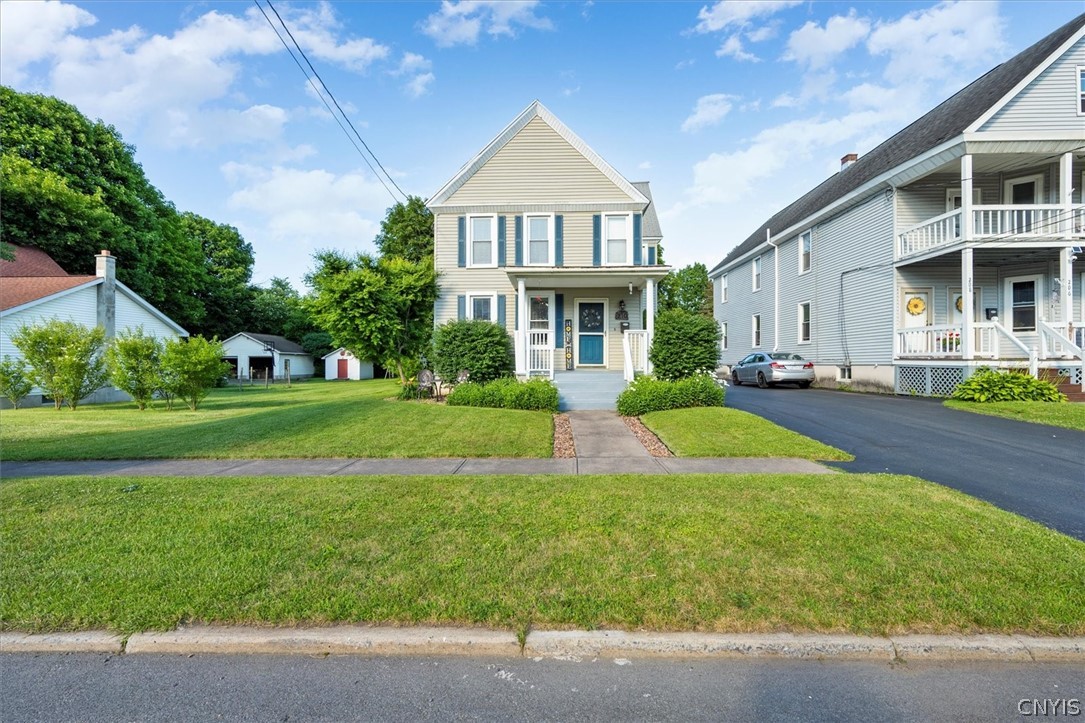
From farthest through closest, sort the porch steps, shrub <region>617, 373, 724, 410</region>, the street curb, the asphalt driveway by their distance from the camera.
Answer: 1. the porch steps
2. shrub <region>617, 373, 724, 410</region>
3. the asphalt driveway
4. the street curb

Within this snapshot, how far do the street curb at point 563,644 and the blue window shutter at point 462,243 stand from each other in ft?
47.0

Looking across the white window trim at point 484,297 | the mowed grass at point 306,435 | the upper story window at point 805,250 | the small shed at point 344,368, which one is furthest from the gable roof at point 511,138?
the small shed at point 344,368

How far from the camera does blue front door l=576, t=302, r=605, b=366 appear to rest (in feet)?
54.2

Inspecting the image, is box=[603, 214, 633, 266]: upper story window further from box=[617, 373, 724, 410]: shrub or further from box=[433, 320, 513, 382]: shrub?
box=[617, 373, 724, 410]: shrub

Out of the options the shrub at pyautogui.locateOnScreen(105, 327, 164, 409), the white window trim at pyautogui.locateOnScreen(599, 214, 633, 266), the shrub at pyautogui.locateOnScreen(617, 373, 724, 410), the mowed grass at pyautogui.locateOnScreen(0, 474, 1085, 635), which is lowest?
the mowed grass at pyautogui.locateOnScreen(0, 474, 1085, 635)

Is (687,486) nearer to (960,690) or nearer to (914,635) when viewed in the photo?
(914,635)

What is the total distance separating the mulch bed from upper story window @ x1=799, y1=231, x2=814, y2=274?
612 inches

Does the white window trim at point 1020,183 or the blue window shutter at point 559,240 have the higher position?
the white window trim at point 1020,183

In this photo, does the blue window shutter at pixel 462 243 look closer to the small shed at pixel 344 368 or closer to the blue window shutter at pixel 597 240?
the blue window shutter at pixel 597 240

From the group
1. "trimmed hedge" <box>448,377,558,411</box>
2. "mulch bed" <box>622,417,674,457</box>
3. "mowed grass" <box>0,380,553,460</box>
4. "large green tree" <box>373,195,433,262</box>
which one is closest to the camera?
"mowed grass" <box>0,380,553,460</box>

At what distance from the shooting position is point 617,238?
640 inches

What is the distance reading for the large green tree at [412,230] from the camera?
33656 mm

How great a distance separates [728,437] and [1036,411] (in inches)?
304

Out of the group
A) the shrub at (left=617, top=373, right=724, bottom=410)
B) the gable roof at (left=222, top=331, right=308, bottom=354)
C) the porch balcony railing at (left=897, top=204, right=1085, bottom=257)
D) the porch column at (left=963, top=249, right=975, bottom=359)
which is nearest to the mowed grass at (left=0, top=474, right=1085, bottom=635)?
the shrub at (left=617, top=373, right=724, bottom=410)
